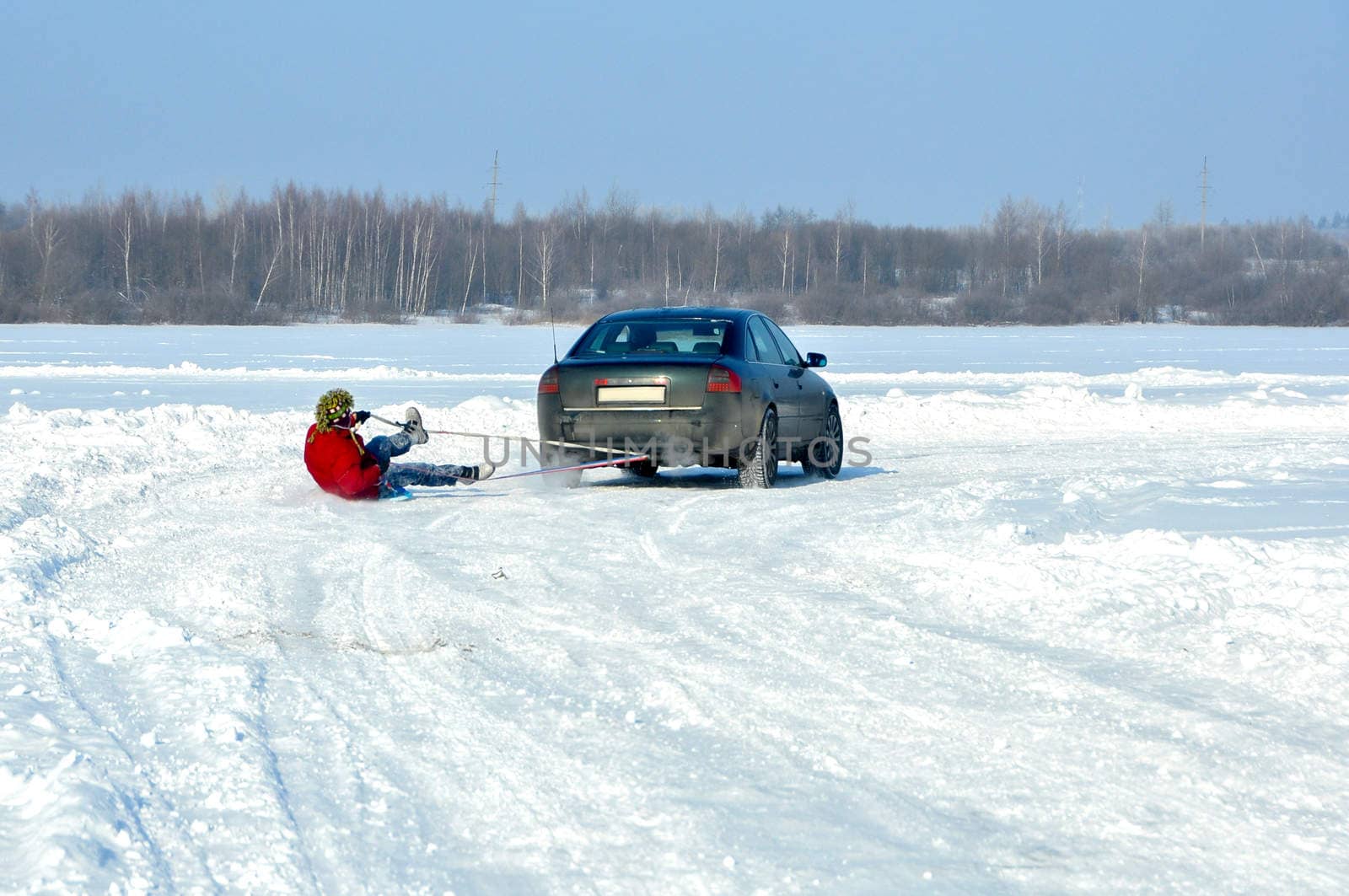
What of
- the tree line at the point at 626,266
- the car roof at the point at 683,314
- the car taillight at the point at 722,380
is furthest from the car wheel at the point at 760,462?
the tree line at the point at 626,266

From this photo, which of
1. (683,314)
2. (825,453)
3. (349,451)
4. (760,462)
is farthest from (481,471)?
(825,453)

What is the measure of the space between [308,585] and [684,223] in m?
94.9

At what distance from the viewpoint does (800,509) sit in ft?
32.3

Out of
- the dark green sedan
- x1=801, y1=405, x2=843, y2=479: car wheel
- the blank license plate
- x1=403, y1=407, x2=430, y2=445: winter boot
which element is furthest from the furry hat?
x1=801, y1=405, x2=843, y2=479: car wheel

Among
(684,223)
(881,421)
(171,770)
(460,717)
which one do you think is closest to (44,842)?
(171,770)

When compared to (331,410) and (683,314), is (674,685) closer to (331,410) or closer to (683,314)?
(331,410)

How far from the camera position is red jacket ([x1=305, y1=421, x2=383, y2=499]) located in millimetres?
10031

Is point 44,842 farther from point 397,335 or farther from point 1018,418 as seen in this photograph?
point 397,335

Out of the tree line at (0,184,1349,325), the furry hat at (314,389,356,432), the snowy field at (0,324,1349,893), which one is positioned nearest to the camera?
the snowy field at (0,324,1349,893)

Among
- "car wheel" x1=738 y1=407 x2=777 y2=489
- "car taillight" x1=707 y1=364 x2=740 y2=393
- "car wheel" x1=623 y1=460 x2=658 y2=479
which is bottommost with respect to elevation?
"car wheel" x1=623 y1=460 x2=658 y2=479

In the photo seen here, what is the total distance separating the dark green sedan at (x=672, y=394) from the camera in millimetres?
10617

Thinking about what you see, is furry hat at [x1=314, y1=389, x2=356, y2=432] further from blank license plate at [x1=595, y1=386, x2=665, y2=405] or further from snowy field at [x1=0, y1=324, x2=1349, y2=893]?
blank license plate at [x1=595, y1=386, x2=665, y2=405]

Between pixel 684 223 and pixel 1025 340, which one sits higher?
pixel 684 223

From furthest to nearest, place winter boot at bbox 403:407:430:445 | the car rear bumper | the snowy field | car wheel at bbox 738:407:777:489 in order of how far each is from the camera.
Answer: car wheel at bbox 738:407:777:489 < the car rear bumper < winter boot at bbox 403:407:430:445 < the snowy field
